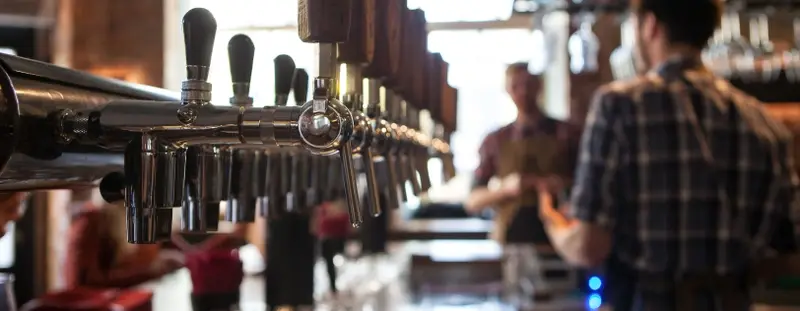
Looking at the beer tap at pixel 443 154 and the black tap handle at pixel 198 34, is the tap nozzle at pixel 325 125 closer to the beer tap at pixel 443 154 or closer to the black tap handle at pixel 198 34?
the black tap handle at pixel 198 34

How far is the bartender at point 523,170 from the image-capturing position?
2916 mm

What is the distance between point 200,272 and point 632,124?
101 centimetres

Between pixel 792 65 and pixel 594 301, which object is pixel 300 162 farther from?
pixel 792 65

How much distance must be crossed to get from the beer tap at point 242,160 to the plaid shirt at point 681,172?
95 cm

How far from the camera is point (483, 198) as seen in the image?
9.82 ft

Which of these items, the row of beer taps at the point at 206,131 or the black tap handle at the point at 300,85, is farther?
the black tap handle at the point at 300,85

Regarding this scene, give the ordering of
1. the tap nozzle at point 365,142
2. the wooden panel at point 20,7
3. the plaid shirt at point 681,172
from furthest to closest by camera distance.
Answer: the wooden panel at point 20,7, the plaid shirt at point 681,172, the tap nozzle at point 365,142

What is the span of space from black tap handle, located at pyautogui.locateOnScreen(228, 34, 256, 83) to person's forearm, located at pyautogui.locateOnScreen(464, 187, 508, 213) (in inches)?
83.4

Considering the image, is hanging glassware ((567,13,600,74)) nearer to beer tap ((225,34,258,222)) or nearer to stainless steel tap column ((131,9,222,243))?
beer tap ((225,34,258,222))

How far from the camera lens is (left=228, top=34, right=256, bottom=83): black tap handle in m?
0.85

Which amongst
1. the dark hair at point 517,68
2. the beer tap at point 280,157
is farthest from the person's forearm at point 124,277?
the beer tap at point 280,157

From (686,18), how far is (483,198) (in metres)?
1.24

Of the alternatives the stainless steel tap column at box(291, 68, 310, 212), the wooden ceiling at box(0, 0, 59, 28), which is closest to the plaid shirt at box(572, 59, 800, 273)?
the stainless steel tap column at box(291, 68, 310, 212)

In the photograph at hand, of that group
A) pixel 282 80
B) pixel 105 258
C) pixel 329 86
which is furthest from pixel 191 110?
pixel 105 258
